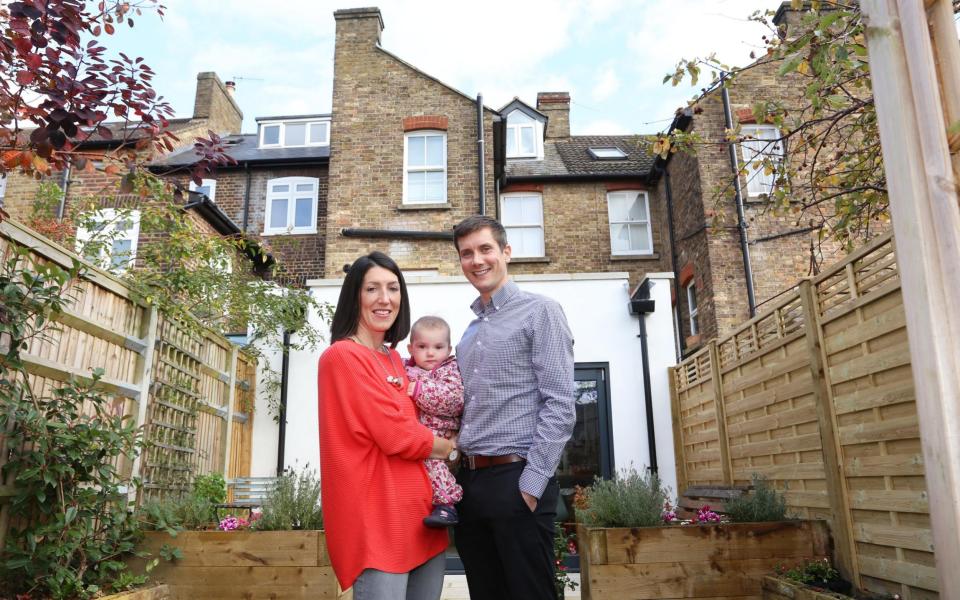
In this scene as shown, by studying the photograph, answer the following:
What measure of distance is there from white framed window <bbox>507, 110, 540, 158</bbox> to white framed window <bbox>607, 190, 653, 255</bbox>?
224 cm

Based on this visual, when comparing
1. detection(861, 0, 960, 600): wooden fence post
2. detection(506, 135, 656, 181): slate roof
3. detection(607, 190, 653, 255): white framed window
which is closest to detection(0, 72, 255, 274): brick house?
detection(861, 0, 960, 600): wooden fence post

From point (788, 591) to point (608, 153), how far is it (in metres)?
13.5

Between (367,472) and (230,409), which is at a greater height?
(230,409)

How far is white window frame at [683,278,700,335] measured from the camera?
12.9 meters

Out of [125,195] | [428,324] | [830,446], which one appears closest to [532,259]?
[125,195]

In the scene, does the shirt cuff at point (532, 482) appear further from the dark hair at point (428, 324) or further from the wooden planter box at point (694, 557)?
the wooden planter box at point (694, 557)

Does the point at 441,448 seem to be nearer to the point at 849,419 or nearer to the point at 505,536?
the point at 505,536

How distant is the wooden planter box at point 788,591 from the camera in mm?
3658

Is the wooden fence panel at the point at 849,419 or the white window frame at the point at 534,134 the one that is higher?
the white window frame at the point at 534,134

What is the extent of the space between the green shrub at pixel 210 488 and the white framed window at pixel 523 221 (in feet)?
29.0

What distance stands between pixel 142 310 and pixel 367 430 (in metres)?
4.07

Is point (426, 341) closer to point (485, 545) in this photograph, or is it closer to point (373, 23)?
point (485, 545)

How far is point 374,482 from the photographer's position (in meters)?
1.98

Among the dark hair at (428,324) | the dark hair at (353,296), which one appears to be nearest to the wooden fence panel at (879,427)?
the dark hair at (428,324)
